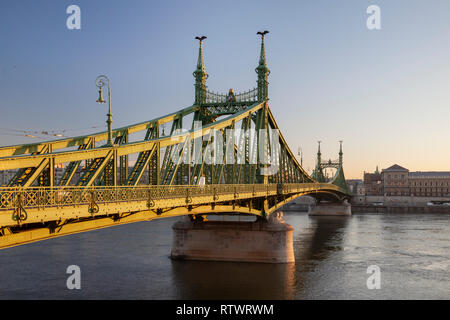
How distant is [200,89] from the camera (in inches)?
1866

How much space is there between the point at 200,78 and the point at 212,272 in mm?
20772

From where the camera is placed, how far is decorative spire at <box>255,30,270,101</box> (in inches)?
2034

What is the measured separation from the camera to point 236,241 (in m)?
45.5

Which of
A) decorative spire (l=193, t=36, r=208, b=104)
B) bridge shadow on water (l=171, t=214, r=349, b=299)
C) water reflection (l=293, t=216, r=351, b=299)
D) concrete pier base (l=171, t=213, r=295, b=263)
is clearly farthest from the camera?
decorative spire (l=193, t=36, r=208, b=104)

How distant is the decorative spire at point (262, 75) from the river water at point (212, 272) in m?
19.8

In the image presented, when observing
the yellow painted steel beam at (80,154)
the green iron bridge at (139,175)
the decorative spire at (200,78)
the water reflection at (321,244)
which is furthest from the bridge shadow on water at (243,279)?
the decorative spire at (200,78)

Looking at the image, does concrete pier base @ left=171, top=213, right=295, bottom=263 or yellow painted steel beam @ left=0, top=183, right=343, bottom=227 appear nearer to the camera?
yellow painted steel beam @ left=0, top=183, right=343, bottom=227

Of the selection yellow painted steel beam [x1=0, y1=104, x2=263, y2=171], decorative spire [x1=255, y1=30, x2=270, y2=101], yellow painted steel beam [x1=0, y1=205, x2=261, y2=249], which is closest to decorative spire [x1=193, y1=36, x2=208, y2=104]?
decorative spire [x1=255, y1=30, x2=270, y2=101]

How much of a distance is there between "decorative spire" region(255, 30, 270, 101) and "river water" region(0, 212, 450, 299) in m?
19.8

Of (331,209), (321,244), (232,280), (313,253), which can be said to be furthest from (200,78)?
(331,209)

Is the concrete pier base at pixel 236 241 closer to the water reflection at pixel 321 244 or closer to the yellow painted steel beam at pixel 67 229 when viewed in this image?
the water reflection at pixel 321 244

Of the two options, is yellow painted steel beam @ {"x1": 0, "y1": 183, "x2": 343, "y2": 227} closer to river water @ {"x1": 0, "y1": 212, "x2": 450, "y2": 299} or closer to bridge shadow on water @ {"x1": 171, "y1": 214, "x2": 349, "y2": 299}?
bridge shadow on water @ {"x1": 171, "y1": 214, "x2": 349, "y2": 299}
